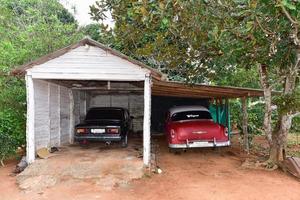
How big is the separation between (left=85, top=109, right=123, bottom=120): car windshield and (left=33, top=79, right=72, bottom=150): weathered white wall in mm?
1123

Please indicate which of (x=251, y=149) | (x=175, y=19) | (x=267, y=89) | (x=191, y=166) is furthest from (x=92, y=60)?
(x=251, y=149)

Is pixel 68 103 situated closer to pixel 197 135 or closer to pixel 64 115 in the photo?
pixel 64 115

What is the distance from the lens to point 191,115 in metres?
14.9

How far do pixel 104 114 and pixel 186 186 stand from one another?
657cm

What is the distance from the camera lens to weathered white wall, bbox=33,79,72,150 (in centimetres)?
1262

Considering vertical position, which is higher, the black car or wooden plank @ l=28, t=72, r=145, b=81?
wooden plank @ l=28, t=72, r=145, b=81

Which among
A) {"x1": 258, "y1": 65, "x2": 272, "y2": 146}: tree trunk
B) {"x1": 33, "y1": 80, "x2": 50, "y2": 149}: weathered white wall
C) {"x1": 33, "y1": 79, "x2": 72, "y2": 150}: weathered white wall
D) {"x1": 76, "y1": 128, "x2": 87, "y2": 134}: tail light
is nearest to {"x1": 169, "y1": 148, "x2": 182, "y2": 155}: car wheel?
{"x1": 76, "y1": 128, "x2": 87, "y2": 134}: tail light

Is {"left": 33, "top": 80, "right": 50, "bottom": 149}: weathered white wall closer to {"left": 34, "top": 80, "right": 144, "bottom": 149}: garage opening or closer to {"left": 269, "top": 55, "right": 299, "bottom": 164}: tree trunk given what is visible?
{"left": 34, "top": 80, "right": 144, "bottom": 149}: garage opening

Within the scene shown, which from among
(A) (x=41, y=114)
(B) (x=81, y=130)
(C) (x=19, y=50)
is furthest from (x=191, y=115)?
(C) (x=19, y=50)

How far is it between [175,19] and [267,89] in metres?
3.76

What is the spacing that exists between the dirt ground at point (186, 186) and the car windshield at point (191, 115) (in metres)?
2.46

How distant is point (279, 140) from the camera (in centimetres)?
1245

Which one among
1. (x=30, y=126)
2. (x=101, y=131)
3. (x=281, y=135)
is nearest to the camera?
(x=30, y=126)

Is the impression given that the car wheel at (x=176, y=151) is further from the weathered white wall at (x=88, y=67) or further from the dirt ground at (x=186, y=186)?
the weathered white wall at (x=88, y=67)
